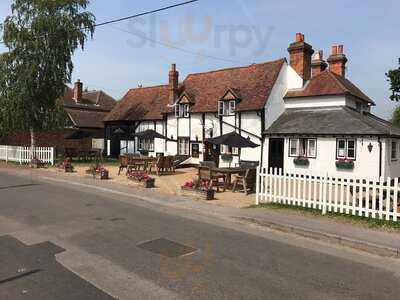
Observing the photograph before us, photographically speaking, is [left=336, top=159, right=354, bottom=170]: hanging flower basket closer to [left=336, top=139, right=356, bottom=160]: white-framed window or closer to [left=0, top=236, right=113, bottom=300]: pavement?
[left=336, top=139, right=356, bottom=160]: white-framed window

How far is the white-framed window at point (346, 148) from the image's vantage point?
834 inches

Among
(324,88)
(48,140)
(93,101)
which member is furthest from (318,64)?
(93,101)

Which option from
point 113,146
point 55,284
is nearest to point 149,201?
point 55,284

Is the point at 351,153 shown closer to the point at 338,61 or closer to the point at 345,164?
the point at 345,164

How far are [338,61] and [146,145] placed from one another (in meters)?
15.2

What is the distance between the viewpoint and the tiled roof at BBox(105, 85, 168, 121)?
31.2 m

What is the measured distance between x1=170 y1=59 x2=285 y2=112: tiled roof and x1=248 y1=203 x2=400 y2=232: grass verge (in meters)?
13.2

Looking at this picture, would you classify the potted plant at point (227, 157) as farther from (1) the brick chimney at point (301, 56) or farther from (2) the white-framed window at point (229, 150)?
(1) the brick chimney at point (301, 56)

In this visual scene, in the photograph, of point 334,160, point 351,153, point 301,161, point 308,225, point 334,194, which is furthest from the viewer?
point 301,161

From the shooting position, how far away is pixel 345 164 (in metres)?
21.3

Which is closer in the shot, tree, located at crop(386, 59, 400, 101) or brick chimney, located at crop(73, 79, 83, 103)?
tree, located at crop(386, 59, 400, 101)

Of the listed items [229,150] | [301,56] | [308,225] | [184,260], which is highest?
[301,56]

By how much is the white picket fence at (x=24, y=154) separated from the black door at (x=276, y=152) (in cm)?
1333

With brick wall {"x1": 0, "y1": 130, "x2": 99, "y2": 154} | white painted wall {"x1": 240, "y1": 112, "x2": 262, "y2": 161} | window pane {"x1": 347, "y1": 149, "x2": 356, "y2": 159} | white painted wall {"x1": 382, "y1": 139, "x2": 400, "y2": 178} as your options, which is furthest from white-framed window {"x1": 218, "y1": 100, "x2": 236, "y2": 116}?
brick wall {"x1": 0, "y1": 130, "x2": 99, "y2": 154}
